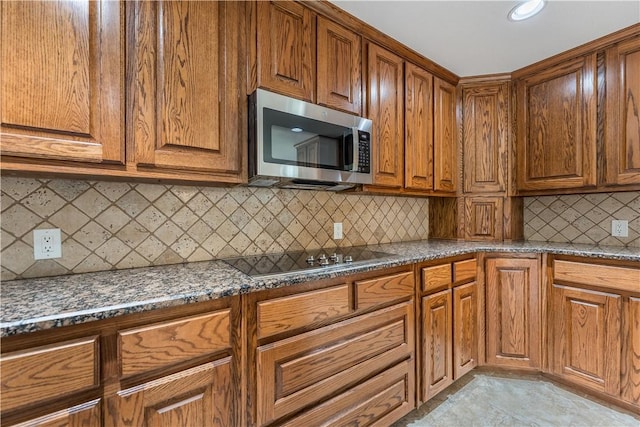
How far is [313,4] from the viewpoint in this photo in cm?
164

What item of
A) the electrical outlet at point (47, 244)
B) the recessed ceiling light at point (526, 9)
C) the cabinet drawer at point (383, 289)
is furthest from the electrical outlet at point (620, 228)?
the electrical outlet at point (47, 244)

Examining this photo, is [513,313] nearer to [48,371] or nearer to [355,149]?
[355,149]

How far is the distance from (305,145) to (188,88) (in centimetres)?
58

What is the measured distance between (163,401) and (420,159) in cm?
207

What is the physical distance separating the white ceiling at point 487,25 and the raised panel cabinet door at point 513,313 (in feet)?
4.94

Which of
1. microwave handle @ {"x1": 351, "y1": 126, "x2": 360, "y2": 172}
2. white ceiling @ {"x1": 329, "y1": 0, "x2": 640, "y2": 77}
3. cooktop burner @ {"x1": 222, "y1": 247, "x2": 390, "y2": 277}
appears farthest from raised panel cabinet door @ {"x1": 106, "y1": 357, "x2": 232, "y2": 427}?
white ceiling @ {"x1": 329, "y1": 0, "x2": 640, "y2": 77}

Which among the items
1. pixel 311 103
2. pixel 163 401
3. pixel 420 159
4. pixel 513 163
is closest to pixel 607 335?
pixel 513 163

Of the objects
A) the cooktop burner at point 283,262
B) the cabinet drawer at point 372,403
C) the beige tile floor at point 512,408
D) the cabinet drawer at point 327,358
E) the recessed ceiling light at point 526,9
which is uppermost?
the recessed ceiling light at point 526,9

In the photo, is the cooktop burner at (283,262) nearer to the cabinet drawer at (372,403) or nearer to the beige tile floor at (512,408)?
the cabinet drawer at (372,403)

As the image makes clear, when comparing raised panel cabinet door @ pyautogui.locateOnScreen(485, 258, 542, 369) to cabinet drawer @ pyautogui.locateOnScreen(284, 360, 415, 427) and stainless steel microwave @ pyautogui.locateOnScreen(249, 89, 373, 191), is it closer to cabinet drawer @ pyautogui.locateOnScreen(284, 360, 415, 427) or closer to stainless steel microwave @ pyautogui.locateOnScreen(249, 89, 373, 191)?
cabinet drawer @ pyautogui.locateOnScreen(284, 360, 415, 427)

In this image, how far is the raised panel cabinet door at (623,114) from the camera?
6.42ft

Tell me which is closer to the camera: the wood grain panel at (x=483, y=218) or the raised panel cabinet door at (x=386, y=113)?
the raised panel cabinet door at (x=386, y=113)

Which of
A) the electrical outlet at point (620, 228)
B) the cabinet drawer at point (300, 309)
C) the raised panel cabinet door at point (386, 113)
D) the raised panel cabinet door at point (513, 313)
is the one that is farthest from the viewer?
the electrical outlet at point (620, 228)

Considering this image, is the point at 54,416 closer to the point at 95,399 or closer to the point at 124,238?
the point at 95,399
